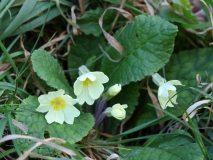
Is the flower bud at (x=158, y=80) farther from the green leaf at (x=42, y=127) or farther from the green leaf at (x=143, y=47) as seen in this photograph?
the green leaf at (x=42, y=127)

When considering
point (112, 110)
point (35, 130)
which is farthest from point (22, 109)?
point (112, 110)

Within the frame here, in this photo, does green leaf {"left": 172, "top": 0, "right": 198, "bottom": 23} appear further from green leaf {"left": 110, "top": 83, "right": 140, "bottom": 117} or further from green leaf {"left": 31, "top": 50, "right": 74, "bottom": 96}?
green leaf {"left": 31, "top": 50, "right": 74, "bottom": 96}

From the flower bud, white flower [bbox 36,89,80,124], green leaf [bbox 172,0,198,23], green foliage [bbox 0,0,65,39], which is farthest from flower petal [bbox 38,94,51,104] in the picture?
green leaf [bbox 172,0,198,23]

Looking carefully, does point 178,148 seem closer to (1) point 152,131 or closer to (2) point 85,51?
(1) point 152,131

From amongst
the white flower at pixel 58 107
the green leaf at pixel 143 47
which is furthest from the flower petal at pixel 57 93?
the green leaf at pixel 143 47

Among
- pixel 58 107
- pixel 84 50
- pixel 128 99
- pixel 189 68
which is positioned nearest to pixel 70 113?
pixel 58 107

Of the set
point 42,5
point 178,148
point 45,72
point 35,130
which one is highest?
point 42,5

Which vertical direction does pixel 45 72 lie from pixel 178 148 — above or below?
above
